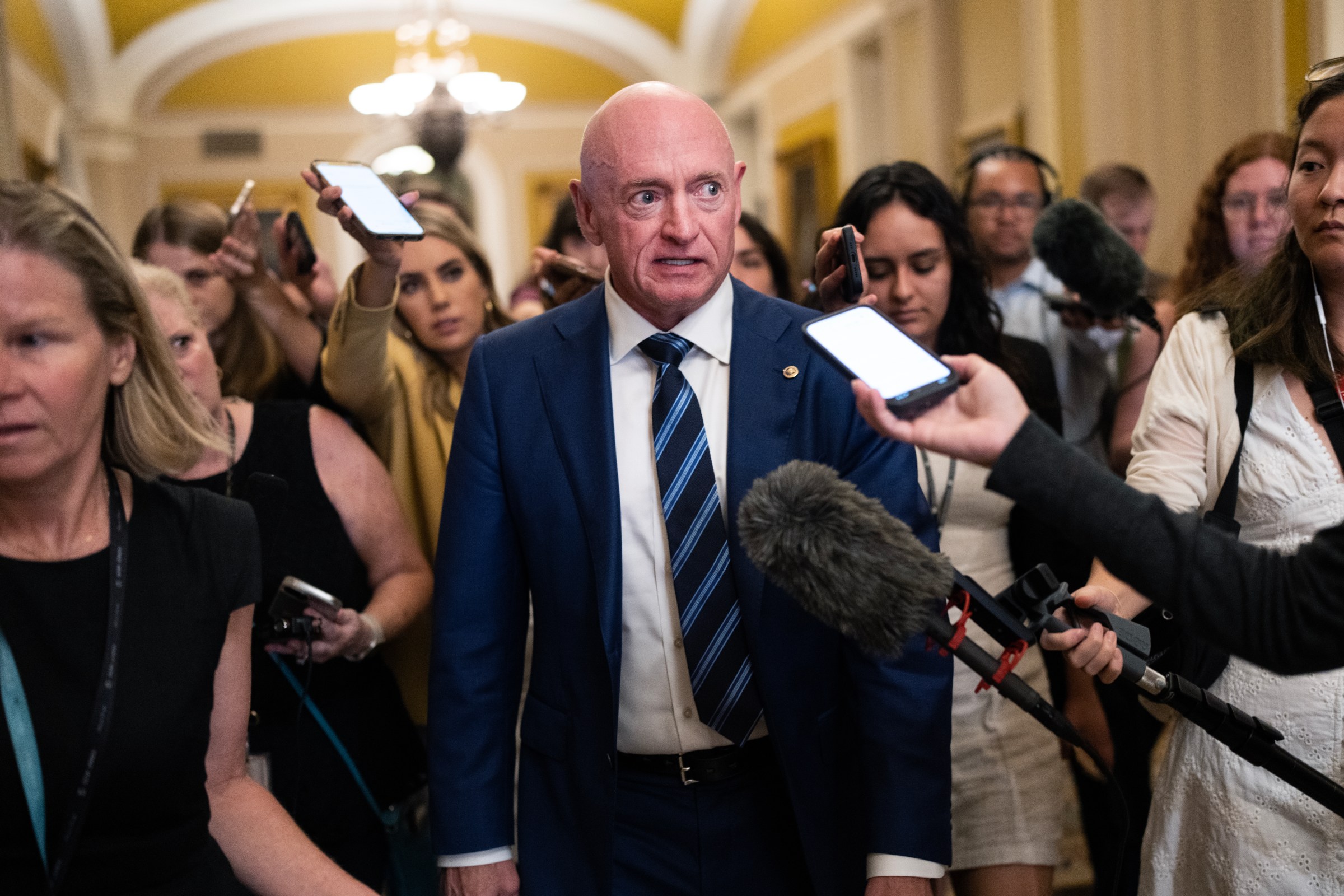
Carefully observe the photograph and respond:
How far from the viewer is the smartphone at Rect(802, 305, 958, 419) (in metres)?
1.13

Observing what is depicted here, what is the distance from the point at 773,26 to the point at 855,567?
10.1 metres

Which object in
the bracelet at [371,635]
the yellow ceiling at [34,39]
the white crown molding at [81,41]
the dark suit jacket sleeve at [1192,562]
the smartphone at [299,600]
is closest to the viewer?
the dark suit jacket sleeve at [1192,562]

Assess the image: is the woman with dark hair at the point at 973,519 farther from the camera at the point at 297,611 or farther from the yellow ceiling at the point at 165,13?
the yellow ceiling at the point at 165,13

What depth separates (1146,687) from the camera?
1.36 metres

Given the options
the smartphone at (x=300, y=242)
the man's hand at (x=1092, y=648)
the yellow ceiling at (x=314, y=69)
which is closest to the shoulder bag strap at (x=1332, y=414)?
the man's hand at (x=1092, y=648)

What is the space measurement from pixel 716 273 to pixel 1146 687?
773mm

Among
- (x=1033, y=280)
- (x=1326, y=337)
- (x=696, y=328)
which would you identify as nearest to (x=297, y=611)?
(x=696, y=328)

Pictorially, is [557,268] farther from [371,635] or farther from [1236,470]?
[1236,470]

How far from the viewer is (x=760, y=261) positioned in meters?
3.10

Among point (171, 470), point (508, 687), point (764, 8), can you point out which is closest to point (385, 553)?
point (508, 687)

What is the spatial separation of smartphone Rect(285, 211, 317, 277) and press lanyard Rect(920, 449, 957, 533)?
1.39 m

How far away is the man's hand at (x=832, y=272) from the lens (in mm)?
1944

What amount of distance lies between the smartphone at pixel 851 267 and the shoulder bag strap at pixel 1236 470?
562 millimetres

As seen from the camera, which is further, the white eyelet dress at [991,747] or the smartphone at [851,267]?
the white eyelet dress at [991,747]
